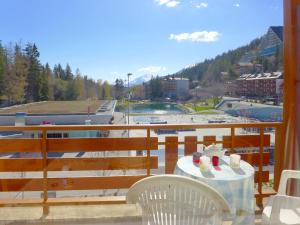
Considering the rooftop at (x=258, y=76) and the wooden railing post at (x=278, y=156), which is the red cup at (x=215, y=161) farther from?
the rooftop at (x=258, y=76)

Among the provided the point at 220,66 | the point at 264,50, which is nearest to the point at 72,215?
the point at 220,66

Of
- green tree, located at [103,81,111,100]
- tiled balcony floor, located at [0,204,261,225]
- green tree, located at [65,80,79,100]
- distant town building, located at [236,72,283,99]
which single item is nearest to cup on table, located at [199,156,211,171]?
tiled balcony floor, located at [0,204,261,225]

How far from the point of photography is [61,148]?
280 cm

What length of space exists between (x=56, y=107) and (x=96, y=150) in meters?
0.85

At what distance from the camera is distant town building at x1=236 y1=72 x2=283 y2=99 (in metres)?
3.17

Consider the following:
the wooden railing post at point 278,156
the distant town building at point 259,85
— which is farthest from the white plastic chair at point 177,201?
the distant town building at point 259,85

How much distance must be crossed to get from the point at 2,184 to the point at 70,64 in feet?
5.76

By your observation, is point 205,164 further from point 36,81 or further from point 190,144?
point 36,81

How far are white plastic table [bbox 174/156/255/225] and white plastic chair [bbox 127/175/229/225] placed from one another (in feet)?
2.77

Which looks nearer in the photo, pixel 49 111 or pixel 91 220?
pixel 91 220

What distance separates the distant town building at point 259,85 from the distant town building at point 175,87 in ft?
2.09

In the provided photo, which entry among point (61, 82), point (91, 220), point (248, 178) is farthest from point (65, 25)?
point (248, 178)

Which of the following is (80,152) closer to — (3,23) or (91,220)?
(91,220)

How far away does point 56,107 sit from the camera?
3311 mm
